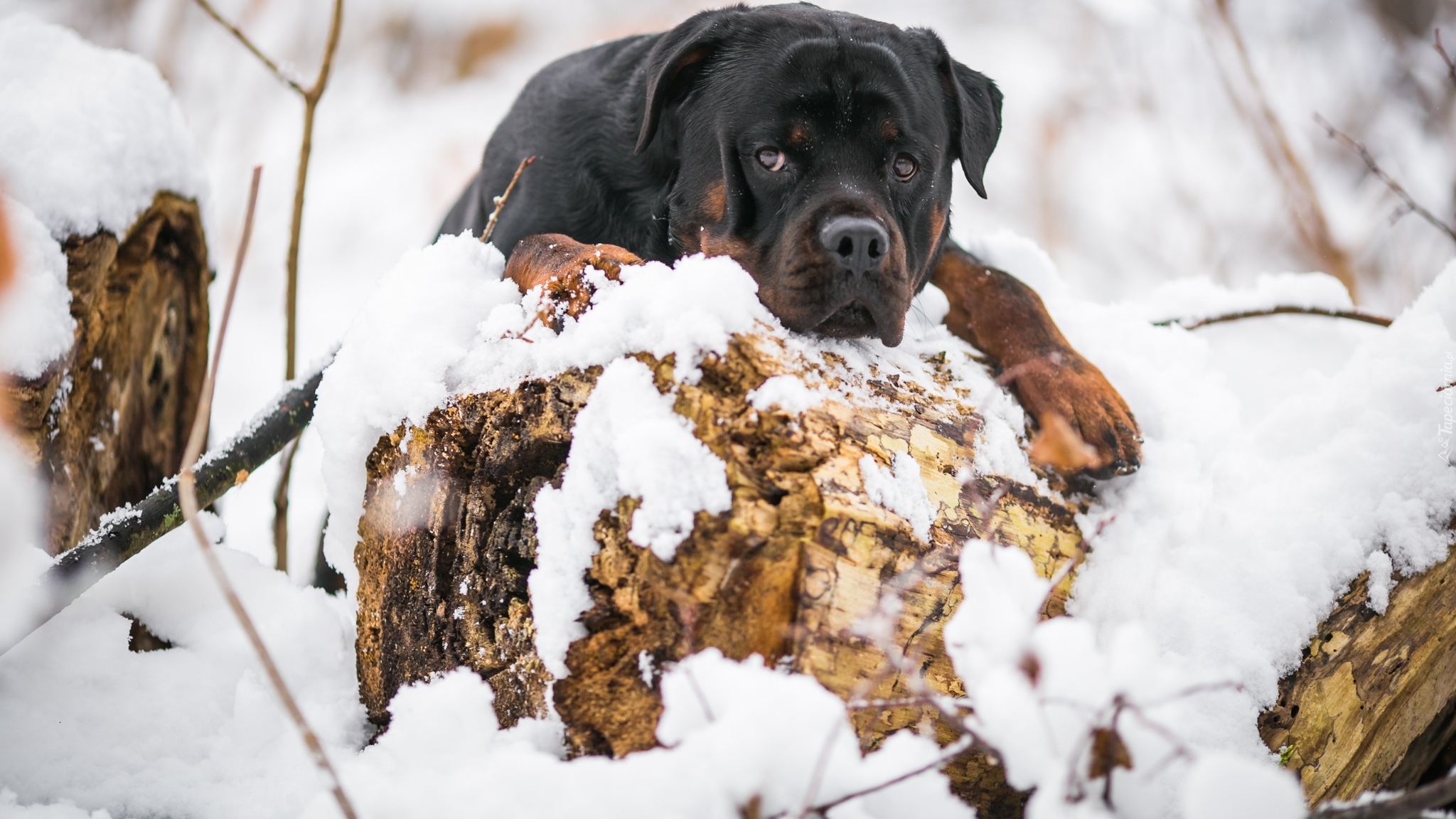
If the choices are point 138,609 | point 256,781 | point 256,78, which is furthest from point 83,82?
point 256,78

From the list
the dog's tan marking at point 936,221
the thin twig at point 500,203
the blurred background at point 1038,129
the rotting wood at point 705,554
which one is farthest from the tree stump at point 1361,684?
the blurred background at point 1038,129

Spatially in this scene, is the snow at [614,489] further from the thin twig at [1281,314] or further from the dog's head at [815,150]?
the thin twig at [1281,314]

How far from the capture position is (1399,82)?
19.3 feet

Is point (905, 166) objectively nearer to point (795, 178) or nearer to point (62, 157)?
point (795, 178)

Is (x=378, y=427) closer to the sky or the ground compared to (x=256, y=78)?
closer to the ground

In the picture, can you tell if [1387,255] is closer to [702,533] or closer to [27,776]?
[702,533]

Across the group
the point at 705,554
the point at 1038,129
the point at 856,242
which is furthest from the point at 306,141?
the point at 1038,129

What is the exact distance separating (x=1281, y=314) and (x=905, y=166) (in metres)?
1.29

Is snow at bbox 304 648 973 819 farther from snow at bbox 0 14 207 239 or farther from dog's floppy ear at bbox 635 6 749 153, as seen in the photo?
snow at bbox 0 14 207 239

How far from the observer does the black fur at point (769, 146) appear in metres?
1.87

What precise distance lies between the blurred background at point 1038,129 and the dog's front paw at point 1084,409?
3061 mm

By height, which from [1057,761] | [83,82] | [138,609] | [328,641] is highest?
[83,82]

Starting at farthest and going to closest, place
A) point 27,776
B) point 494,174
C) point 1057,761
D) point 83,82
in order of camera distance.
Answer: point 494,174 → point 83,82 → point 27,776 → point 1057,761

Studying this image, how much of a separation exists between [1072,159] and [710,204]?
807 centimetres
